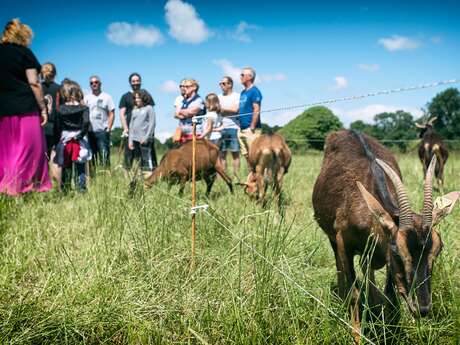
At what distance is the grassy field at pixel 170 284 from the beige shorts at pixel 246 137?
3575 mm

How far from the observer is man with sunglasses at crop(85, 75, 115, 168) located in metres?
9.06

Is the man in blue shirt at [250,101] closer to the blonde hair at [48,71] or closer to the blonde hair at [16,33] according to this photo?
the blonde hair at [48,71]

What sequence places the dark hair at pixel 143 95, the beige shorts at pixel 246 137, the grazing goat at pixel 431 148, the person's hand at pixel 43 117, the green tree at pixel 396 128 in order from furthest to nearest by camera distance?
1. the green tree at pixel 396 128
2. the grazing goat at pixel 431 148
3. the beige shorts at pixel 246 137
4. the dark hair at pixel 143 95
5. the person's hand at pixel 43 117

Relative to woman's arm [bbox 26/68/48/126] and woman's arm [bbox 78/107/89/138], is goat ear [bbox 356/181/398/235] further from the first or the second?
woman's arm [bbox 78/107/89/138]

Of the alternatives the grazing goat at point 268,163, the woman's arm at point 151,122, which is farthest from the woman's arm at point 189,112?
the grazing goat at point 268,163

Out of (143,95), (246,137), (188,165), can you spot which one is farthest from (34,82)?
(246,137)

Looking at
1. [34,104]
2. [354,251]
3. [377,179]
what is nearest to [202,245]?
[354,251]

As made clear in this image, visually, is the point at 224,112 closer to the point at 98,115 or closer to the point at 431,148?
A: the point at 98,115

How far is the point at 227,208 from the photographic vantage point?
5070mm

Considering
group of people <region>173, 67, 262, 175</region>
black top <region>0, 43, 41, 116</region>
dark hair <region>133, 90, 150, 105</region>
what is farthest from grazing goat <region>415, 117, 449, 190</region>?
black top <region>0, 43, 41, 116</region>

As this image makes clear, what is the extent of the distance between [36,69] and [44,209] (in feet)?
6.49

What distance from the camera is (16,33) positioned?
5.89 metres

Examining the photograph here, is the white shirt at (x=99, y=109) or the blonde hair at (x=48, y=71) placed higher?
the blonde hair at (x=48, y=71)

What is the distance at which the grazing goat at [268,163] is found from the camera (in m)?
7.23
